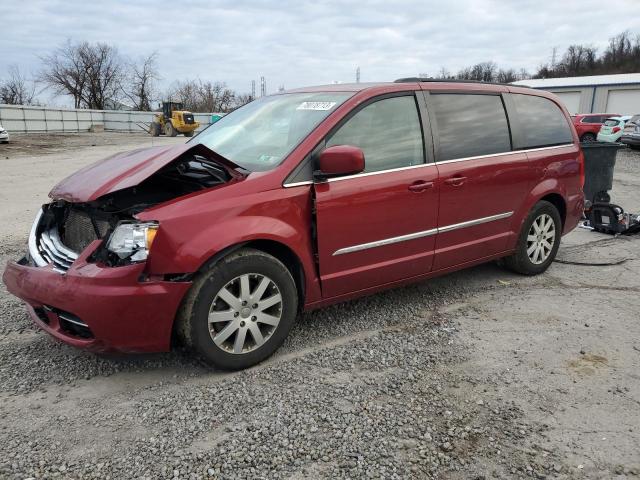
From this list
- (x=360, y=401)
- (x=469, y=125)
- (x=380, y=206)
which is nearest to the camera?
(x=360, y=401)

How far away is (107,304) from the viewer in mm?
2846

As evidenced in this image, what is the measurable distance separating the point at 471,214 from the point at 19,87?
63130 mm

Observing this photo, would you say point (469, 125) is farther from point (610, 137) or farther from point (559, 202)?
point (610, 137)

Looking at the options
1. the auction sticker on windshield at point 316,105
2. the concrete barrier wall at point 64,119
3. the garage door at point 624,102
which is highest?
the garage door at point 624,102

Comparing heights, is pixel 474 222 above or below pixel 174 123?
below

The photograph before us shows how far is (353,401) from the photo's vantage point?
2947 mm

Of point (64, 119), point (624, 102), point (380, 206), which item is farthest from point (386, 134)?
point (624, 102)

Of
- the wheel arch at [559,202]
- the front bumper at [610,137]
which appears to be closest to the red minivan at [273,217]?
the wheel arch at [559,202]

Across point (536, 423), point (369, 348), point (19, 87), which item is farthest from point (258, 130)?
point (19, 87)

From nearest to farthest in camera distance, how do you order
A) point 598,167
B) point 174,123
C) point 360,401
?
point 360,401
point 598,167
point 174,123

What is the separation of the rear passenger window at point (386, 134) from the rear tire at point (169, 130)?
108 ft

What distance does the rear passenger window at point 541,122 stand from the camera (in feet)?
16.0

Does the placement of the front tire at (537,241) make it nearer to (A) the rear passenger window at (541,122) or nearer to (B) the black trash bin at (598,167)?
(A) the rear passenger window at (541,122)

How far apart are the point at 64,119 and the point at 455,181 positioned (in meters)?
39.5
